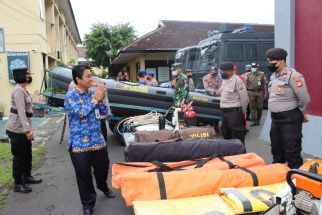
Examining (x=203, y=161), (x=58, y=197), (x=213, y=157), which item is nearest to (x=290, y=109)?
(x=213, y=157)

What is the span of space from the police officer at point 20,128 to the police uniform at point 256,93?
6.30 m

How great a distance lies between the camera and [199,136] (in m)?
4.83

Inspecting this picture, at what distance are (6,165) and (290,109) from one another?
466cm

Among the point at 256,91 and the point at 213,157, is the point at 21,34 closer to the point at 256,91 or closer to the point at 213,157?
the point at 256,91

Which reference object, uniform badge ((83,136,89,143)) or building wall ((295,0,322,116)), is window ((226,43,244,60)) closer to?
building wall ((295,0,322,116))

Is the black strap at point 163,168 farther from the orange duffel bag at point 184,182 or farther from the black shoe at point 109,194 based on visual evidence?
the black shoe at point 109,194

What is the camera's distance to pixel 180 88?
725 centimetres

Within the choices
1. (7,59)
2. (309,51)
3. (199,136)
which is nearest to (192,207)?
(199,136)

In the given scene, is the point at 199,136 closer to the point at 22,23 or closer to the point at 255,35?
the point at 255,35

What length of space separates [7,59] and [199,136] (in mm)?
10986

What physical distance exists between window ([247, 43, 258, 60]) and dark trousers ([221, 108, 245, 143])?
6487mm

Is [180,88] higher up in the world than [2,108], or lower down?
higher up

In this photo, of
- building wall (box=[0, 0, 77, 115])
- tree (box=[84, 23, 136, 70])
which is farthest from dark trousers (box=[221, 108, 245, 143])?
tree (box=[84, 23, 136, 70])

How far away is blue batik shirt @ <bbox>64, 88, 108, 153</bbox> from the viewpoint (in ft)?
11.7
